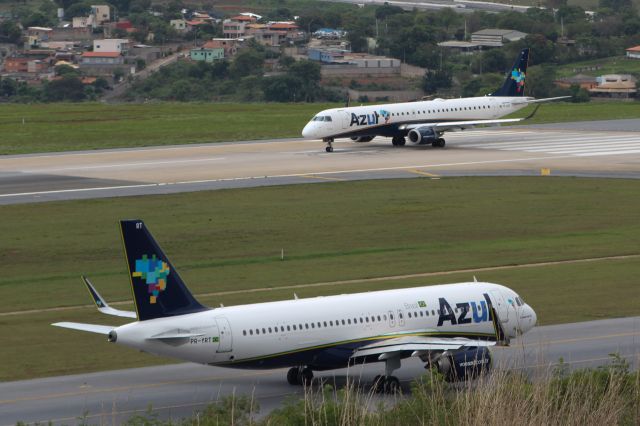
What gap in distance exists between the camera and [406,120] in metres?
129

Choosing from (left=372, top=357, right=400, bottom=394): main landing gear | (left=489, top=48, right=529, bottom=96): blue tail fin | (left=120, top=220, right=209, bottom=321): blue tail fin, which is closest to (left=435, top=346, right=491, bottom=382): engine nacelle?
(left=372, top=357, right=400, bottom=394): main landing gear

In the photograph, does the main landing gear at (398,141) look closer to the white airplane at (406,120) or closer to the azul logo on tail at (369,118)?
the white airplane at (406,120)

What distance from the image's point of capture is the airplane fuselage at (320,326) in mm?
43000

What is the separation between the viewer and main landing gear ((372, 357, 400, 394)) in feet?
146

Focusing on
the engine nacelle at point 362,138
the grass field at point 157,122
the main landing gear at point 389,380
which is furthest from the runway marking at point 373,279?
the grass field at point 157,122

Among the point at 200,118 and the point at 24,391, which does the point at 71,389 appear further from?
the point at 200,118

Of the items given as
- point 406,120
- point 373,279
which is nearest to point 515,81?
point 406,120

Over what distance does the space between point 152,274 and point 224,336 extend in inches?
123

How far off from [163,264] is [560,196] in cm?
5715

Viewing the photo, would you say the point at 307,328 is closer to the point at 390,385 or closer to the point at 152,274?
the point at 390,385

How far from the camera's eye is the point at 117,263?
240 ft

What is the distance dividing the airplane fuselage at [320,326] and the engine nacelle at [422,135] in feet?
255

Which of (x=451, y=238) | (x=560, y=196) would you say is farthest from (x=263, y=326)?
(x=560, y=196)

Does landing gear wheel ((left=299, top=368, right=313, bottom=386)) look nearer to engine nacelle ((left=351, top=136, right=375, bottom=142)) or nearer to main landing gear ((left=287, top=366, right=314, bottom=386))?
main landing gear ((left=287, top=366, right=314, bottom=386))
